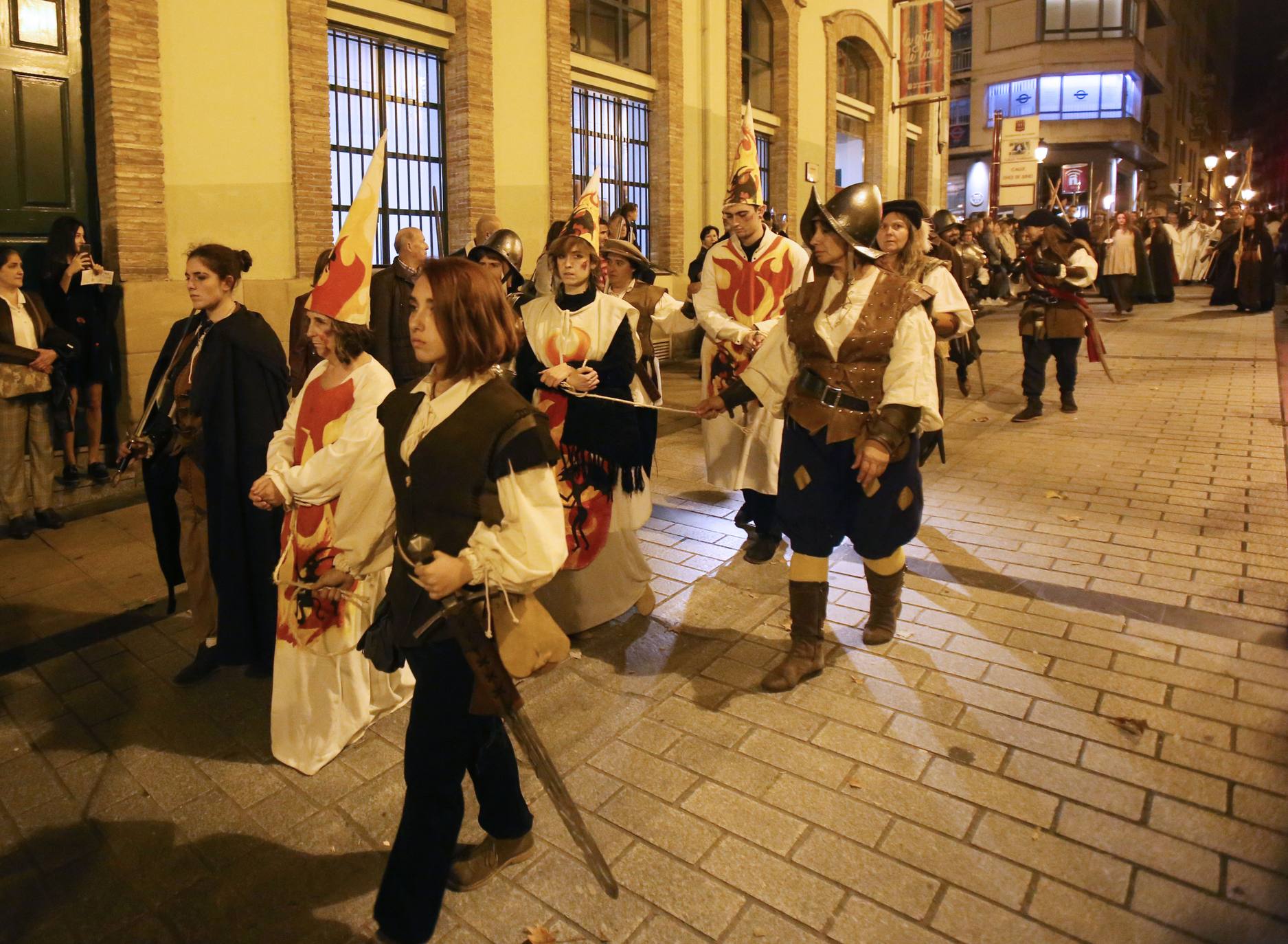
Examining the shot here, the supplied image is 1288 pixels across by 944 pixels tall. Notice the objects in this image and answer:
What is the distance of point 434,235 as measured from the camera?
37.4 feet

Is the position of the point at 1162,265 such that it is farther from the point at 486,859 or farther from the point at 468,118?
the point at 486,859

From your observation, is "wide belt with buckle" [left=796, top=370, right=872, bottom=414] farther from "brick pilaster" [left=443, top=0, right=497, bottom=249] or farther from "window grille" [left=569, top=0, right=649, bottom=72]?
"window grille" [left=569, top=0, right=649, bottom=72]

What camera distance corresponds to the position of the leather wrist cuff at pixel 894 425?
3844 mm

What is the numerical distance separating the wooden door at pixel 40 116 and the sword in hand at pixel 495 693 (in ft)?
24.3

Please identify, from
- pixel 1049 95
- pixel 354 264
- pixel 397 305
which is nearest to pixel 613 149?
pixel 397 305

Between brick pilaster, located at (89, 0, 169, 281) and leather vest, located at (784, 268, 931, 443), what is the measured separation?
6657mm

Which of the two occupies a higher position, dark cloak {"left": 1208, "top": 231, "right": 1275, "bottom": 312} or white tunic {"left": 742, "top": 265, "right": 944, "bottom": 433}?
dark cloak {"left": 1208, "top": 231, "right": 1275, "bottom": 312}

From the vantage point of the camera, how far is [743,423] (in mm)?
5922

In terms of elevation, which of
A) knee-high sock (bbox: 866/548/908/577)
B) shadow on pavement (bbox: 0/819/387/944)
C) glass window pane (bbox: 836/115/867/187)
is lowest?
shadow on pavement (bbox: 0/819/387/944)

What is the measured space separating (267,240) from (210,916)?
26.2ft

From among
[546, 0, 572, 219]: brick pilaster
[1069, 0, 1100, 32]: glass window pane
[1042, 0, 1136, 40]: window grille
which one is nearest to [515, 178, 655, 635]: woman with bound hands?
[546, 0, 572, 219]: brick pilaster

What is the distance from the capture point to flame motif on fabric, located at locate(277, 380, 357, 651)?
11.3 ft

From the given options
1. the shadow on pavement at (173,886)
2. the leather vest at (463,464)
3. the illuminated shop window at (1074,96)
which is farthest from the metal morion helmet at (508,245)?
the illuminated shop window at (1074,96)

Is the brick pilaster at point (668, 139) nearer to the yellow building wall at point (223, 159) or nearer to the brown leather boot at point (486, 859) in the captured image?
the yellow building wall at point (223, 159)
